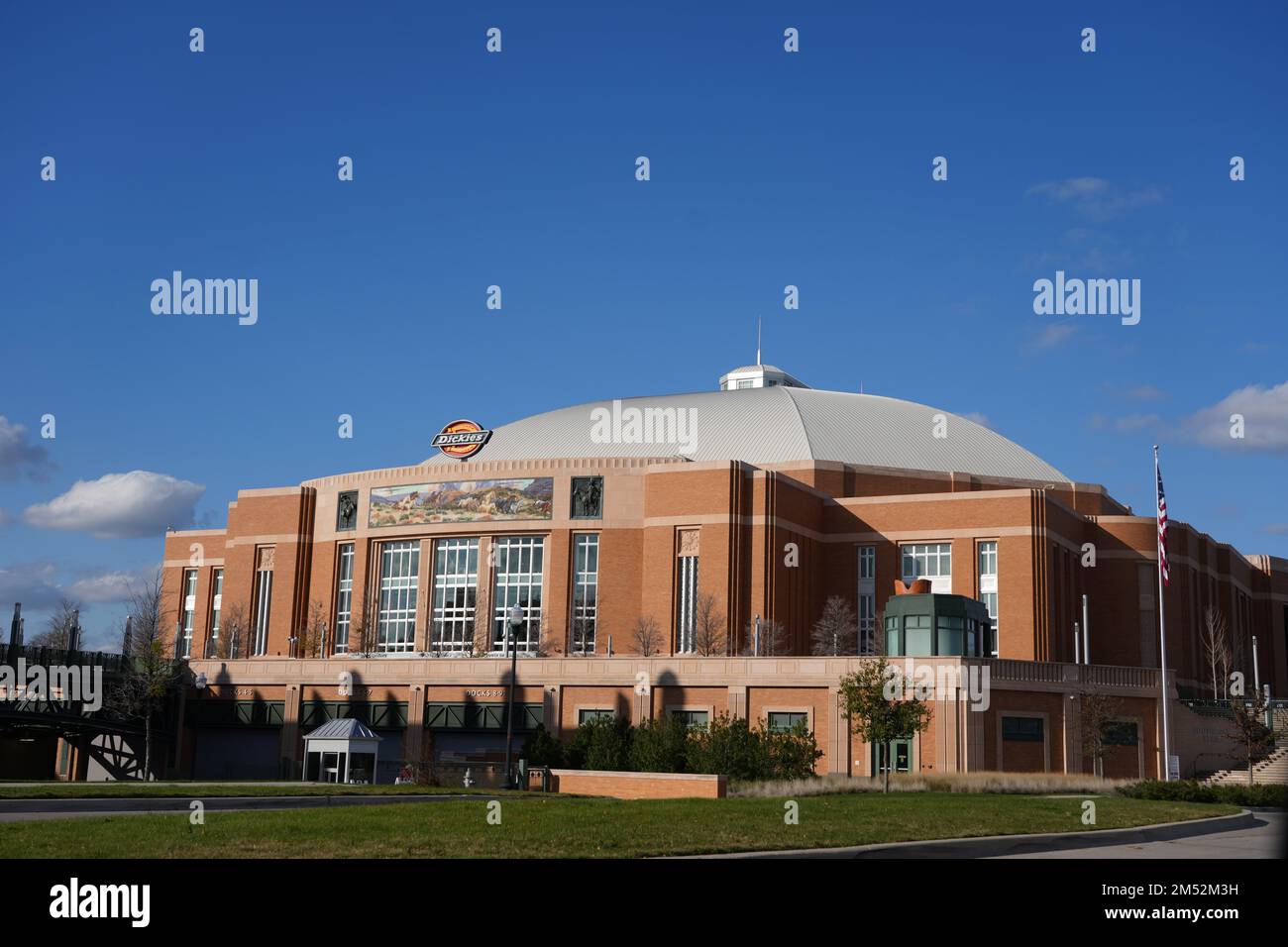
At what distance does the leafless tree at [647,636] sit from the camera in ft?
214

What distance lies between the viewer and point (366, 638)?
72.1m

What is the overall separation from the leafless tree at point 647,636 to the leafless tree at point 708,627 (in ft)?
6.17

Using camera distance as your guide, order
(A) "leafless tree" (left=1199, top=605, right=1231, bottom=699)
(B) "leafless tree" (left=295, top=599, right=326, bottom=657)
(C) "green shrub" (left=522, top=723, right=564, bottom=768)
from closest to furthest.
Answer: (C) "green shrub" (left=522, top=723, right=564, bottom=768)
(A) "leafless tree" (left=1199, top=605, right=1231, bottom=699)
(B) "leafless tree" (left=295, top=599, right=326, bottom=657)

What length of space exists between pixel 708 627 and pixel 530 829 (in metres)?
45.5

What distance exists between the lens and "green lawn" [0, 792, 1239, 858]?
56.3ft

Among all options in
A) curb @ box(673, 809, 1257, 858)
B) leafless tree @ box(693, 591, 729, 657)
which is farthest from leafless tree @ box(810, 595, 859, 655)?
curb @ box(673, 809, 1257, 858)

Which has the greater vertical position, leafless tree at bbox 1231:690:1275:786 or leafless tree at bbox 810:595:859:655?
leafless tree at bbox 810:595:859:655

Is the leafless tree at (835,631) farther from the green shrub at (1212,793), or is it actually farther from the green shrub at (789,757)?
the green shrub at (1212,793)

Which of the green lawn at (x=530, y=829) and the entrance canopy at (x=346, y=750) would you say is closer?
the green lawn at (x=530, y=829)

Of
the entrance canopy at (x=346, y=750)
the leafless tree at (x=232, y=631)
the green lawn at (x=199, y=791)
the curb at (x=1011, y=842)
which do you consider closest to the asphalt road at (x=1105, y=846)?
the curb at (x=1011, y=842)

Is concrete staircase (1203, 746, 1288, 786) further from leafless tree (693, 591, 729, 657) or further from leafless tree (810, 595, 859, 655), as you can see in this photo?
leafless tree (693, 591, 729, 657)

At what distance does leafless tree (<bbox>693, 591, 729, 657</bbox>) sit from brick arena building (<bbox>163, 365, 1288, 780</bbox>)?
0.49 ft

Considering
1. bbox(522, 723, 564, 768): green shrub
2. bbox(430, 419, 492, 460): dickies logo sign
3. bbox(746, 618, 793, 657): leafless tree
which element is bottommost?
bbox(522, 723, 564, 768): green shrub
